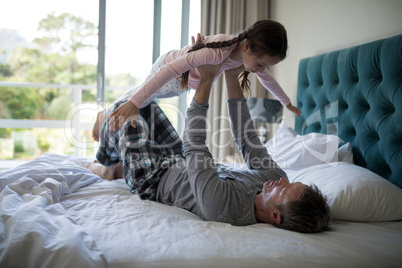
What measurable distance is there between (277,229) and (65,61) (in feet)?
22.7

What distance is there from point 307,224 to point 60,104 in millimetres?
6381

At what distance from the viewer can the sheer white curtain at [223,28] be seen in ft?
11.8

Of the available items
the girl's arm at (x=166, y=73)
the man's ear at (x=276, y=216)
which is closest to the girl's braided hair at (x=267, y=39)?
the girl's arm at (x=166, y=73)

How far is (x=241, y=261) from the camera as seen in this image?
0.92 meters

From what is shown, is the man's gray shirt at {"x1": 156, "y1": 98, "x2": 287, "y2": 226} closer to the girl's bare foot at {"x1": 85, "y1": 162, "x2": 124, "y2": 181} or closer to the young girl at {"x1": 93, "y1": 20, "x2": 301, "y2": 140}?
the young girl at {"x1": 93, "y1": 20, "x2": 301, "y2": 140}

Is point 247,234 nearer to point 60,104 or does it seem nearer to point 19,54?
point 60,104

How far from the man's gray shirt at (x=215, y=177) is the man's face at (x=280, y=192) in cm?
6

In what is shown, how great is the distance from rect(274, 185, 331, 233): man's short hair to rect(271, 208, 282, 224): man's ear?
24 millimetres

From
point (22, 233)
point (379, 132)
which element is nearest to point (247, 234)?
point (22, 233)

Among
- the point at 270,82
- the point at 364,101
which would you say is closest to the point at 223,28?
the point at 270,82

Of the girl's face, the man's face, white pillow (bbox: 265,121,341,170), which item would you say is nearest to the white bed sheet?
the man's face

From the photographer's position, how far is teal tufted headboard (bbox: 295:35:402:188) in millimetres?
1619

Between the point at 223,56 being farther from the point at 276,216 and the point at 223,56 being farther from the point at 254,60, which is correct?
the point at 276,216

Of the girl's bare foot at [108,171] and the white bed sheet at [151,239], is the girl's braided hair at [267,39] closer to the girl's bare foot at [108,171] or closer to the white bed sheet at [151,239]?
the white bed sheet at [151,239]
